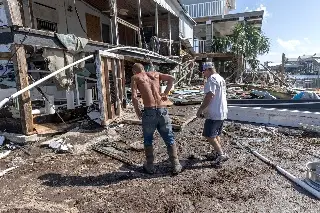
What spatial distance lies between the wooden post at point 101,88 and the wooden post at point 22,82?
1.88 meters

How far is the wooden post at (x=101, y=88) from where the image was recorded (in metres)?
7.34

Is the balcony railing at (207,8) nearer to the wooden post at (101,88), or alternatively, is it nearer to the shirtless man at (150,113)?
the wooden post at (101,88)

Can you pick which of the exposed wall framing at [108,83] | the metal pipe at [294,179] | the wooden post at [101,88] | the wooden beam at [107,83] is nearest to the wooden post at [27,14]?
the exposed wall framing at [108,83]

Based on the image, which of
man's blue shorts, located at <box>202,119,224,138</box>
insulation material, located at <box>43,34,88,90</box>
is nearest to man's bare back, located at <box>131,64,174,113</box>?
man's blue shorts, located at <box>202,119,224,138</box>

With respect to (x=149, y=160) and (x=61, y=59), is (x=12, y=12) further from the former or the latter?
(x=149, y=160)

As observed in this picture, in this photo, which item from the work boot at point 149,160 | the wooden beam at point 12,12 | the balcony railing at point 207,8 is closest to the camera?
the work boot at point 149,160

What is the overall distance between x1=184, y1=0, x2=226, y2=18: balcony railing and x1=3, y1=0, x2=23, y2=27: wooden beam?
21613mm

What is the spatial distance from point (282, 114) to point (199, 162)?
12.2 feet

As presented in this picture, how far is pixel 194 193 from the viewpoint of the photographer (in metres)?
3.67

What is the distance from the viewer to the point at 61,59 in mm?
6812

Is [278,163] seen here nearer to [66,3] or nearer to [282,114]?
[282,114]

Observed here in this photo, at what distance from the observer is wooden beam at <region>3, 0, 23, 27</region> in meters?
5.58

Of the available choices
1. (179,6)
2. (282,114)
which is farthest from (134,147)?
(179,6)

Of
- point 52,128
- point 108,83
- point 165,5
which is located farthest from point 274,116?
point 165,5
